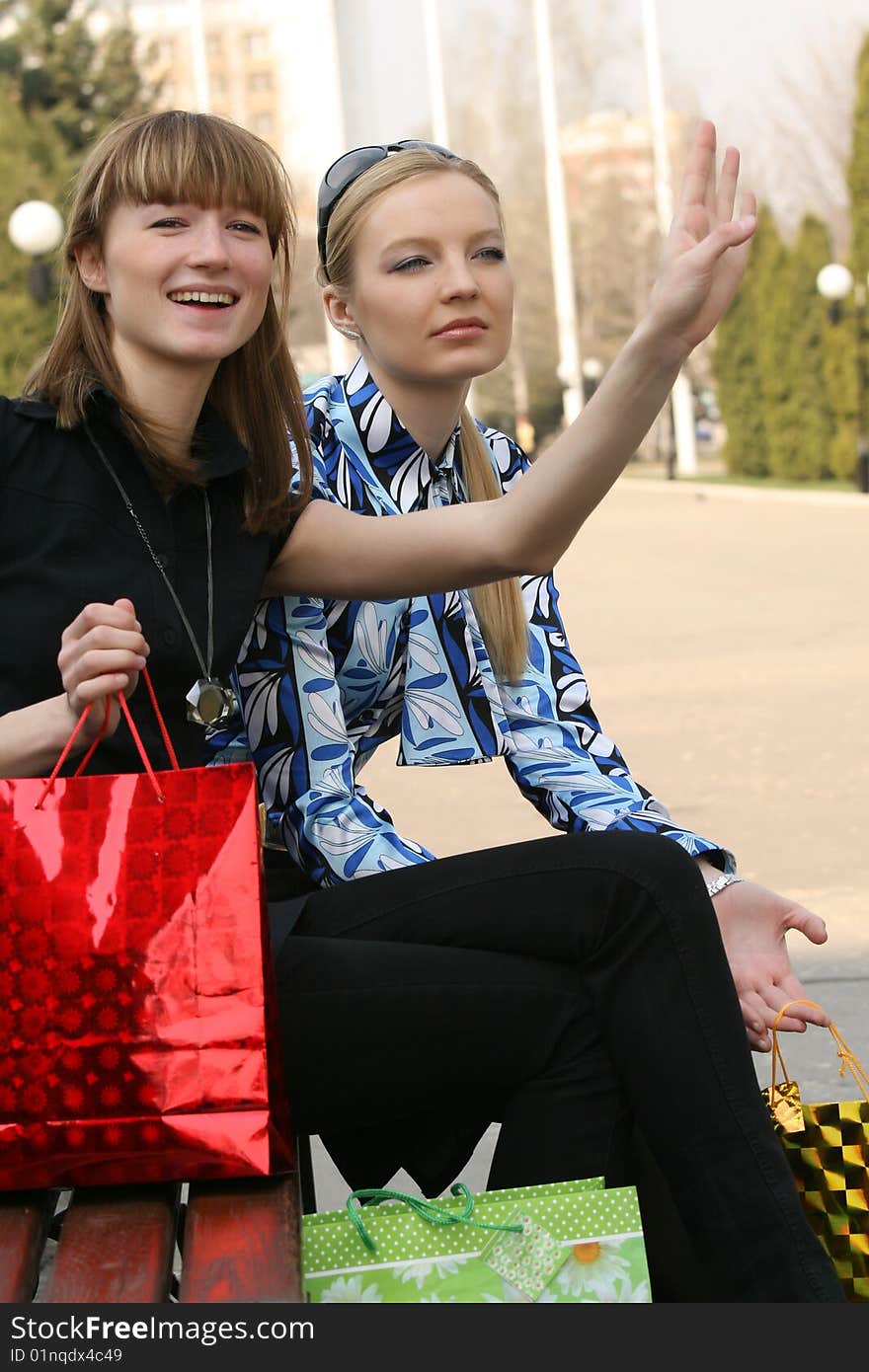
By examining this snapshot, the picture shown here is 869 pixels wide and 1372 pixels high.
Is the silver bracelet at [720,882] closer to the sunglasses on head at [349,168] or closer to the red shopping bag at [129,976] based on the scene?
the red shopping bag at [129,976]

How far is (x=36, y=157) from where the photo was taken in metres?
33.0

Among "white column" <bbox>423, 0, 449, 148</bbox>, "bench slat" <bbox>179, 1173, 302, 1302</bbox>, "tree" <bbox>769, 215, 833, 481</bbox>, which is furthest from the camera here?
"white column" <bbox>423, 0, 449, 148</bbox>

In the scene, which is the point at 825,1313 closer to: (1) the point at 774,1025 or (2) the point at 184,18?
(1) the point at 774,1025

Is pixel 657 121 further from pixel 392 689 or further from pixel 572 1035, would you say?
pixel 572 1035

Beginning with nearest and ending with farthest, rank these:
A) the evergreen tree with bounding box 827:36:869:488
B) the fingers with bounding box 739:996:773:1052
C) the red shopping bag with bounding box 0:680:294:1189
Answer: the red shopping bag with bounding box 0:680:294:1189
the fingers with bounding box 739:996:773:1052
the evergreen tree with bounding box 827:36:869:488

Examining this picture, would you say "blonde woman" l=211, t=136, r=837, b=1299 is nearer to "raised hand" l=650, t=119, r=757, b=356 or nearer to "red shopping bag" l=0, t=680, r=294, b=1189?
"raised hand" l=650, t=119, r=757, b=356

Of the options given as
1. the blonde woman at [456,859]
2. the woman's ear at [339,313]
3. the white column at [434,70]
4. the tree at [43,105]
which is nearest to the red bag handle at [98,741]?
the blonde woman at [456,859]

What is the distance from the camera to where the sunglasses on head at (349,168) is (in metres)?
3.13

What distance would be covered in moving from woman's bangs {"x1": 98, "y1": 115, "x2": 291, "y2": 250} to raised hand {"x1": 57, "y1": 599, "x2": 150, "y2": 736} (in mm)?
708

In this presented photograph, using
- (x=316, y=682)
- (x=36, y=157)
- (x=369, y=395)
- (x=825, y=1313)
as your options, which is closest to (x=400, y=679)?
(x=316, y=682)

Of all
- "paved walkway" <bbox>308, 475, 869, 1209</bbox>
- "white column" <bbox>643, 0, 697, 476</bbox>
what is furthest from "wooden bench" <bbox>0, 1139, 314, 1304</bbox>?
"white column" <bbox>643, 0, 697, 476</bbox>

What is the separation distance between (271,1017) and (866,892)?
3.55m

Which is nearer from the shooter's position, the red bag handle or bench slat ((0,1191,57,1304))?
bench slat ((0,1191,57,1304))

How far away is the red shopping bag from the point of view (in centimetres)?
201
